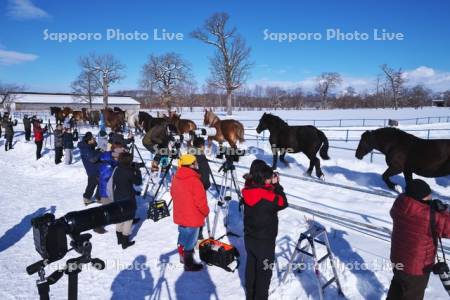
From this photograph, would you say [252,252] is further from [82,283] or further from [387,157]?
[387,157]

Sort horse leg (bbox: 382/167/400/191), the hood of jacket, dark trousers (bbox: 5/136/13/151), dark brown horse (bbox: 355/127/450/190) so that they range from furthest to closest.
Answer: dark trousers (bbox: 5/136/13/151) < horse leg (bbox: 382/167/400/191) < dark brown horse (bbox: 355/127/450/190) < the hood of jacket

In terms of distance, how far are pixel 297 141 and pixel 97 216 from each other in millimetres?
9040

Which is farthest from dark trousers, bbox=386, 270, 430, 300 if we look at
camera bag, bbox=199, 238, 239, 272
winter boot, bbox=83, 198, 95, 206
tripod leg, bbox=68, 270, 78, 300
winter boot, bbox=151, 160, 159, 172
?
winter boot, bbox=151, 160, 159, 172

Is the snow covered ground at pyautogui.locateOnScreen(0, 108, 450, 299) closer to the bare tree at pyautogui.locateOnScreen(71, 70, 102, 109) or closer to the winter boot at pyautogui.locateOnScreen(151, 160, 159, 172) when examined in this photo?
the winter boot at pyautogui.locateOnScreen(151, 160, 159, 172)

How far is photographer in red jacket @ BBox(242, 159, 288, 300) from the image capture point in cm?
331

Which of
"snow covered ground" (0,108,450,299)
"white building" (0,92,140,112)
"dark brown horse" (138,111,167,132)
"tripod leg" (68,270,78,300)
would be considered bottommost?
"snow covered ground" (0,108,450,299)

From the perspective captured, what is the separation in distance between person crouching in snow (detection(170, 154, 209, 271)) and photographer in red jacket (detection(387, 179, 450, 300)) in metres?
2.38

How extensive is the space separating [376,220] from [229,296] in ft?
12.4

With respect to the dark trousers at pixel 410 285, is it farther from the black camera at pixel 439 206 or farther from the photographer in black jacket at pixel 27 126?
the photographer in black jacket at pixel 27 126

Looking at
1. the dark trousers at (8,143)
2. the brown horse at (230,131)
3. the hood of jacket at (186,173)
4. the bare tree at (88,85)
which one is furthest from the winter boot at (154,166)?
the bare tree at (88,85)

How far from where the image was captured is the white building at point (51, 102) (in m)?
62.8

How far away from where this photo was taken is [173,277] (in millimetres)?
4566

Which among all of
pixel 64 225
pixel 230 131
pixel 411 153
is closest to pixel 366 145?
pixel 411 153

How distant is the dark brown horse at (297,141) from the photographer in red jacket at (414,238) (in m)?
7.02
